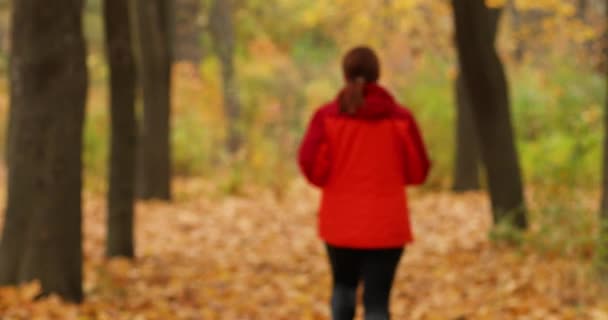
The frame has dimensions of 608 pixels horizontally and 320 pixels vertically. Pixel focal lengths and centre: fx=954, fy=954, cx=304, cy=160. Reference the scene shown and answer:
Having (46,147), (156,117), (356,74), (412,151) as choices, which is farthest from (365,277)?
(156,117)

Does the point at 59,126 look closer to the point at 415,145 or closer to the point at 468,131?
the point at 415,145

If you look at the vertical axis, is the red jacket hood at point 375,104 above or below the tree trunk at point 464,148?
above

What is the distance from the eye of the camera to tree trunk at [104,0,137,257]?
31.1ft

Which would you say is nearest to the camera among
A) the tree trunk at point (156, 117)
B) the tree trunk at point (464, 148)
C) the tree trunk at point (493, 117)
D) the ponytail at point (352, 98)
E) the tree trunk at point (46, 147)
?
the ponytail at point (352, 98)

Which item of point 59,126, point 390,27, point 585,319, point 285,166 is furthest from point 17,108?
point 390,27

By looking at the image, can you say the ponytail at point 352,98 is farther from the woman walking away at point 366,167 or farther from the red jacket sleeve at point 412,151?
the red jacket sleeve at point 412,151

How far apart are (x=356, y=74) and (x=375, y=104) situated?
0.75 ft

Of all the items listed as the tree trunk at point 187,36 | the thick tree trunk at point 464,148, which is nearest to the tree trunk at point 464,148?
the thick tree trunk at point 464,148

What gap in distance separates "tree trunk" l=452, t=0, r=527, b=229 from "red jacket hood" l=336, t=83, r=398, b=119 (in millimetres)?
4750

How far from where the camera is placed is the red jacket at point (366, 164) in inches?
210

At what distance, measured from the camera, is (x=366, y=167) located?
5359 mm

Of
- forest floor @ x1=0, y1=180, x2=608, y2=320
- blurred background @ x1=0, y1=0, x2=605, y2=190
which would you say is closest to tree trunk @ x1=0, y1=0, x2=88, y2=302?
forest floor @ x1=0, y1=180, x2=608, y2=320

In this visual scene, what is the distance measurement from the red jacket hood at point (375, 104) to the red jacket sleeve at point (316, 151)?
195mm

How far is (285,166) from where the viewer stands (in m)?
18.3
